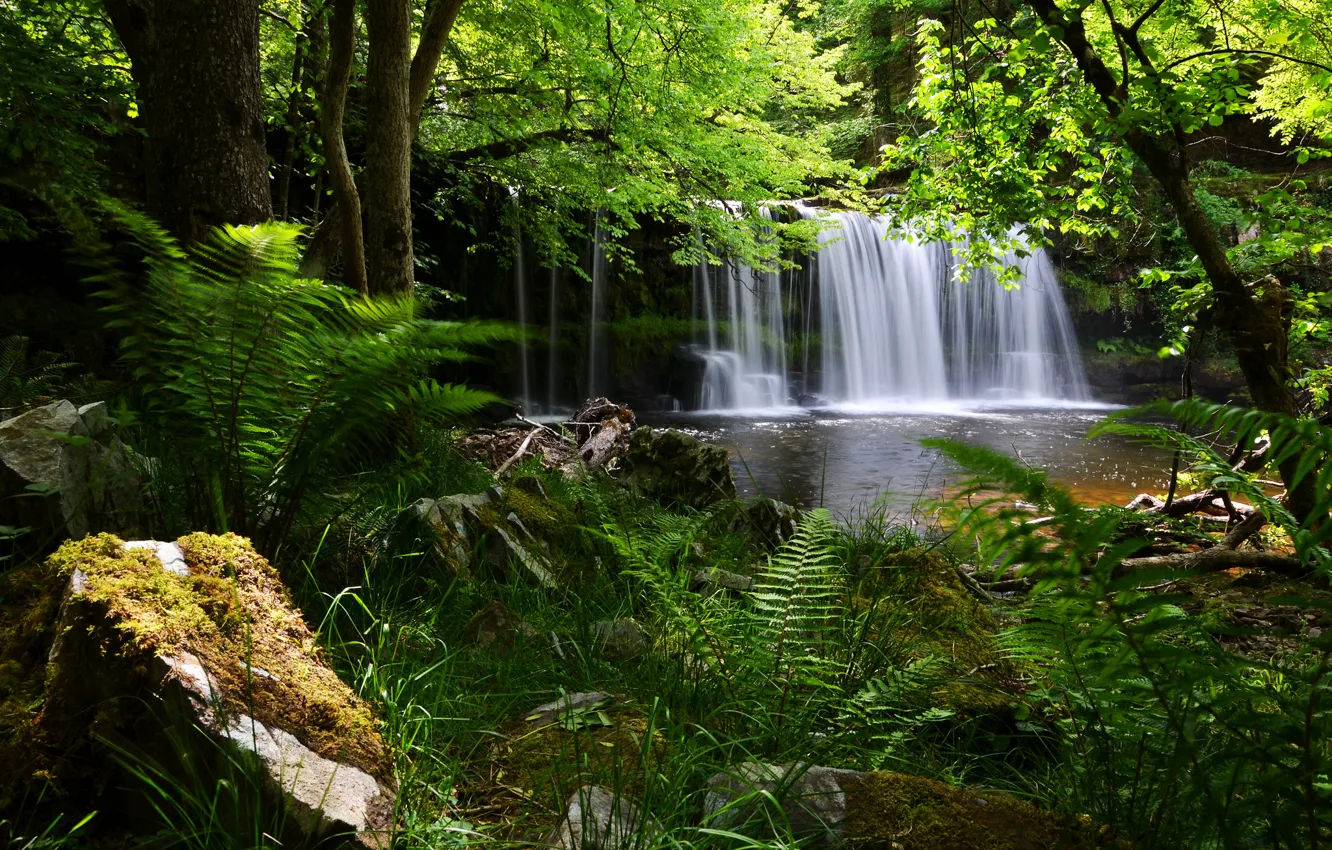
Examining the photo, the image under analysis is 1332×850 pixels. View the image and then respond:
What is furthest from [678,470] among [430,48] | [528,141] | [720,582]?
[528,141]

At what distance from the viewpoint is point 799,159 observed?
8.00m

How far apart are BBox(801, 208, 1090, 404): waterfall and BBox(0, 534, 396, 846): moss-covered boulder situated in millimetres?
14909

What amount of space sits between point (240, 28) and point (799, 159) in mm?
5987

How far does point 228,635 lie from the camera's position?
138 centimetres

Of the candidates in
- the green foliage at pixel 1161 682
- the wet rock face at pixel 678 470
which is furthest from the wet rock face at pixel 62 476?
the wet rock face at pixel 678 470

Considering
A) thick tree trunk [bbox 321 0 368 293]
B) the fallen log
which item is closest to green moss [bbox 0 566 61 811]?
thick tree trunk [bbox 321 0 368 293]

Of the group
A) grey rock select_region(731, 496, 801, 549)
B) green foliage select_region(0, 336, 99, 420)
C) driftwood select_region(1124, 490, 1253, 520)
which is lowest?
driftwood select_region(1124, 490, 1253, 520)

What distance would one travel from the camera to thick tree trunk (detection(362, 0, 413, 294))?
12.4 feet

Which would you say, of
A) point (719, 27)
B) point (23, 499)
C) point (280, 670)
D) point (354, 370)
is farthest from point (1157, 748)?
point (719, 27)

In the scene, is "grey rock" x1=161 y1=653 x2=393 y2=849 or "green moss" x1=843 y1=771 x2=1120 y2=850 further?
"green moss" x1=843 y1=771 x2=1120 y2=850

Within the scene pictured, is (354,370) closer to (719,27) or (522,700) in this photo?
(522,700)

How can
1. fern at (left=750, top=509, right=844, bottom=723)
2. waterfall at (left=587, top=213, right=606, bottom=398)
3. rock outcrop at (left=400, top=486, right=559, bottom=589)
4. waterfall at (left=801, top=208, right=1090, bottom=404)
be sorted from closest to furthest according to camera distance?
fern at (left=750, top=509, right=844, bottom=723)
rock outcrop at (left=400, top=486, right=559, bottom=589)
waterfall at (left=587, top=213, right=606, bottom=398)
waterfall at (left=801, top=208, right=1090, bottom=404)

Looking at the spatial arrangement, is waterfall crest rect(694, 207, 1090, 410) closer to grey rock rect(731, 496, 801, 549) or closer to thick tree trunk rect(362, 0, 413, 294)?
grey rock rect(731, 496, 801, 549)

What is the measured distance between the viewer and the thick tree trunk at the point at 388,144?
3781mm
